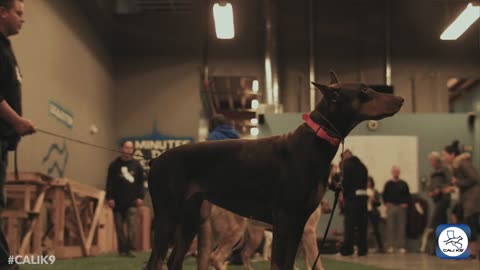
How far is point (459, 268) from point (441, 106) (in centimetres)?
973

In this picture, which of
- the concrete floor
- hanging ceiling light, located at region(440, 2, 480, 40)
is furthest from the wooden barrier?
hanging ceiling light, located at region(440, 2, 480, 40)

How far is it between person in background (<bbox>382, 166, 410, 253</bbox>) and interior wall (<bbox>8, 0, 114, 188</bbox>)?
733cm

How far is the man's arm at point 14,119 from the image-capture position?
12.7 feet

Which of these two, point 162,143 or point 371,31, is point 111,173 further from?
point 371,31

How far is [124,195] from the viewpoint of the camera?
34.3 feet

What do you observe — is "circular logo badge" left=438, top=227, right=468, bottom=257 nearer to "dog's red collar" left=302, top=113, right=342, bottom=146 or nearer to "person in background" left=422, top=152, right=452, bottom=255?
"dog's red collar" left=302, top=113, right=342, bottom=146

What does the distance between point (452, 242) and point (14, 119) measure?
404 cm

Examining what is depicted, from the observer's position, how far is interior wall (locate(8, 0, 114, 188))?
10844 mm

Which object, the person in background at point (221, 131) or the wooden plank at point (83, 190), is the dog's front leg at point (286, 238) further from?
the wooden plank at point (83, 190)

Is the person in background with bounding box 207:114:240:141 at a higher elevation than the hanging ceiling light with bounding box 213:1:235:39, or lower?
lower

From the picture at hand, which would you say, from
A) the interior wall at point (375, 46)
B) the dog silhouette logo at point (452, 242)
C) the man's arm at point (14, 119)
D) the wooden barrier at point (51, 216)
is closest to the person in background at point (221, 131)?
the wooden barrier at point (51, 216)

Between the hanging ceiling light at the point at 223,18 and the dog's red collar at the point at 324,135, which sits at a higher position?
the hanging ceiling light at the point at 223,18

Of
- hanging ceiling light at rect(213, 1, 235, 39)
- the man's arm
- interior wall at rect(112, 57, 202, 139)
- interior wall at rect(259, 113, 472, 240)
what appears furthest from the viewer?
interior wall at rect(112, 57, 202, 139)

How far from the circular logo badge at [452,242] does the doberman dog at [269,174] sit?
2398mm
